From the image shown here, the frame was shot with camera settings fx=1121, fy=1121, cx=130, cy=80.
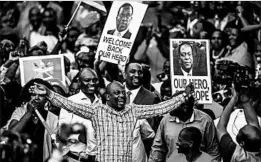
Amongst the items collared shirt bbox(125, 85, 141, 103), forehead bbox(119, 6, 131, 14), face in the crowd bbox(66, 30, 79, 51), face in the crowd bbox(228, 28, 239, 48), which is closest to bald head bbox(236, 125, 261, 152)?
face in the crowd bbox(228, 28, 239, 48)

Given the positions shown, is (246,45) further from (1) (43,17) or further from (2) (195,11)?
(1) (43,17)

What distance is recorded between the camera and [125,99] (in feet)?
46.9

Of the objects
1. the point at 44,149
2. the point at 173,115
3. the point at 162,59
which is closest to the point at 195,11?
the point at 162,59

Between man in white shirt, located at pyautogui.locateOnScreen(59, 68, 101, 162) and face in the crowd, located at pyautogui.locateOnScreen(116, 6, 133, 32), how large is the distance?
32.4 inches

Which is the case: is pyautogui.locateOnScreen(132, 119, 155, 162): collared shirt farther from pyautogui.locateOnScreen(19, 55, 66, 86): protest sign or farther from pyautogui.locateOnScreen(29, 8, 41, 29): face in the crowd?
pyautogui.locateOnScreen(29, 8, 41, 29): face in the crowd

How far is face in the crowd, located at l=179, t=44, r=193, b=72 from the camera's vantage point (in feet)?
49.9

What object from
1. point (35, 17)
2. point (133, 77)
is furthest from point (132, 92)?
point (35, 17)

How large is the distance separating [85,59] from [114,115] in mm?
1244

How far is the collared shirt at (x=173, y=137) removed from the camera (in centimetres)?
1435

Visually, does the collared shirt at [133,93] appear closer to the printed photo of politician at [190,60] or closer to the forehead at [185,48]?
the printed photo of politician at [190,60]

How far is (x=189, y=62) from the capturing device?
15.2m

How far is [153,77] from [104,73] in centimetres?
67

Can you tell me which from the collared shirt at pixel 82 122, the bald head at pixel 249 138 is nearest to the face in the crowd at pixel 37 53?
the collared shirt at pixel 82 122

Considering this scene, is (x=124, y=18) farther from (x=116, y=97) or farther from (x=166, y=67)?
(x=116, y=97)
